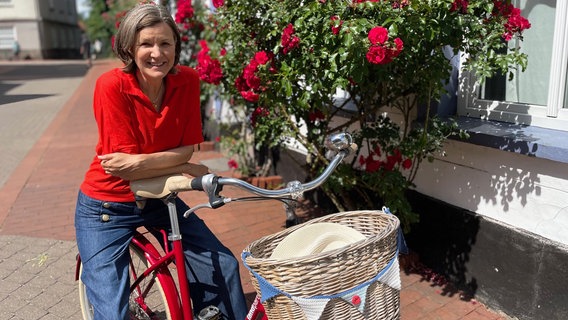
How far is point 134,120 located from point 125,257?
2.02 feet

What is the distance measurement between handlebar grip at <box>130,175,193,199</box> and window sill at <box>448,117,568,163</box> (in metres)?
1.84

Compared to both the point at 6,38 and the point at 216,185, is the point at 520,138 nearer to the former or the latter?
the point at 216,185

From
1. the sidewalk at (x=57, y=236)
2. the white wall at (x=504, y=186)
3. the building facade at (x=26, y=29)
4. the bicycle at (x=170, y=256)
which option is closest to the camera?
the bicycle at (x=170, y=256)

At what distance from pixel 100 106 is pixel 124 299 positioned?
0.82 metres

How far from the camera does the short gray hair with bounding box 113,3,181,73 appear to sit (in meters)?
2.02

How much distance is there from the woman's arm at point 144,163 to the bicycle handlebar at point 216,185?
0.13 feet

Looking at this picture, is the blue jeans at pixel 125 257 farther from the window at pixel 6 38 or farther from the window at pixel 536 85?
the window at pixel 6 38

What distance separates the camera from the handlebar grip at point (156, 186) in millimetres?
2027

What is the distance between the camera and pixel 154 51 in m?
2.05

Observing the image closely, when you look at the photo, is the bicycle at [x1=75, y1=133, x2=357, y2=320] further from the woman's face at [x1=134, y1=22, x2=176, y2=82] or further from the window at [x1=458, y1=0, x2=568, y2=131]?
the window at [x1=458, y1=0, x2=568, y2=131]

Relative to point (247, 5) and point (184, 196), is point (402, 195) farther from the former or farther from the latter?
point (184, 196)

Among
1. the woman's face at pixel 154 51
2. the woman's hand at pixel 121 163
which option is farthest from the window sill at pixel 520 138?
the woman's hand at pixel 121 163

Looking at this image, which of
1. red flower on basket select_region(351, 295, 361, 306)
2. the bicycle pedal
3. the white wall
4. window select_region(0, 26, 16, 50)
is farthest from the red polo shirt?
window select_region(0, 26, 16, 50)

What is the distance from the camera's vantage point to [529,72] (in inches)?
126
